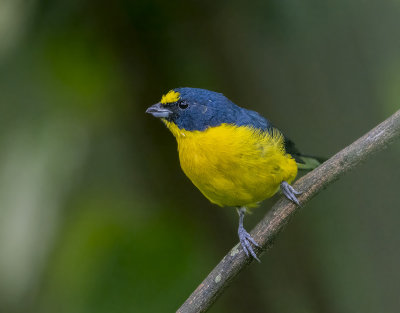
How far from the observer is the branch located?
3.02 metres

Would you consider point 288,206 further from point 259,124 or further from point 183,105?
point 183,105

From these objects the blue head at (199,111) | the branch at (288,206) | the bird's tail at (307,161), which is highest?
the blue head at (199,111)

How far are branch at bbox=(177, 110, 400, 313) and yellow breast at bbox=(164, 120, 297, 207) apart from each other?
0.86 feet

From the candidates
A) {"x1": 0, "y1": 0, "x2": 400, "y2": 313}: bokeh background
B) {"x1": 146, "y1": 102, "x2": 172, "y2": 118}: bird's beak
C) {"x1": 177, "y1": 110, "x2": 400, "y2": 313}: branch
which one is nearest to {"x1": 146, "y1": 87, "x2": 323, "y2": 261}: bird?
{"x1": 146, "y1": 102, "x2": 172, "y2": 118}: bird's beak

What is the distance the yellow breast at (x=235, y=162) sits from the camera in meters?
3.66

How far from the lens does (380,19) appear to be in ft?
10.8

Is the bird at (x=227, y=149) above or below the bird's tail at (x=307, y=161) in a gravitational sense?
above

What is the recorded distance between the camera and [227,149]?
3664 millimetres

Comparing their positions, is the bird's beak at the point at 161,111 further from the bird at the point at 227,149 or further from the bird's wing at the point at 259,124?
the bird's wing at the point at 259,124

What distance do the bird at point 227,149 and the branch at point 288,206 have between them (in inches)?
5.1

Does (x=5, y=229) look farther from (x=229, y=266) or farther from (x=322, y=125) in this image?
(x=322, y=125)

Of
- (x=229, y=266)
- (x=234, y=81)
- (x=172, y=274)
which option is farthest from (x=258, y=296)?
(x=234, y=81)

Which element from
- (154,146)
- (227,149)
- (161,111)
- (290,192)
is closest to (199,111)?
(161,111)

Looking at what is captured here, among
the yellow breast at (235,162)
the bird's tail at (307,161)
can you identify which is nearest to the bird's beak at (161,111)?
the yellow breast at (235,162)
